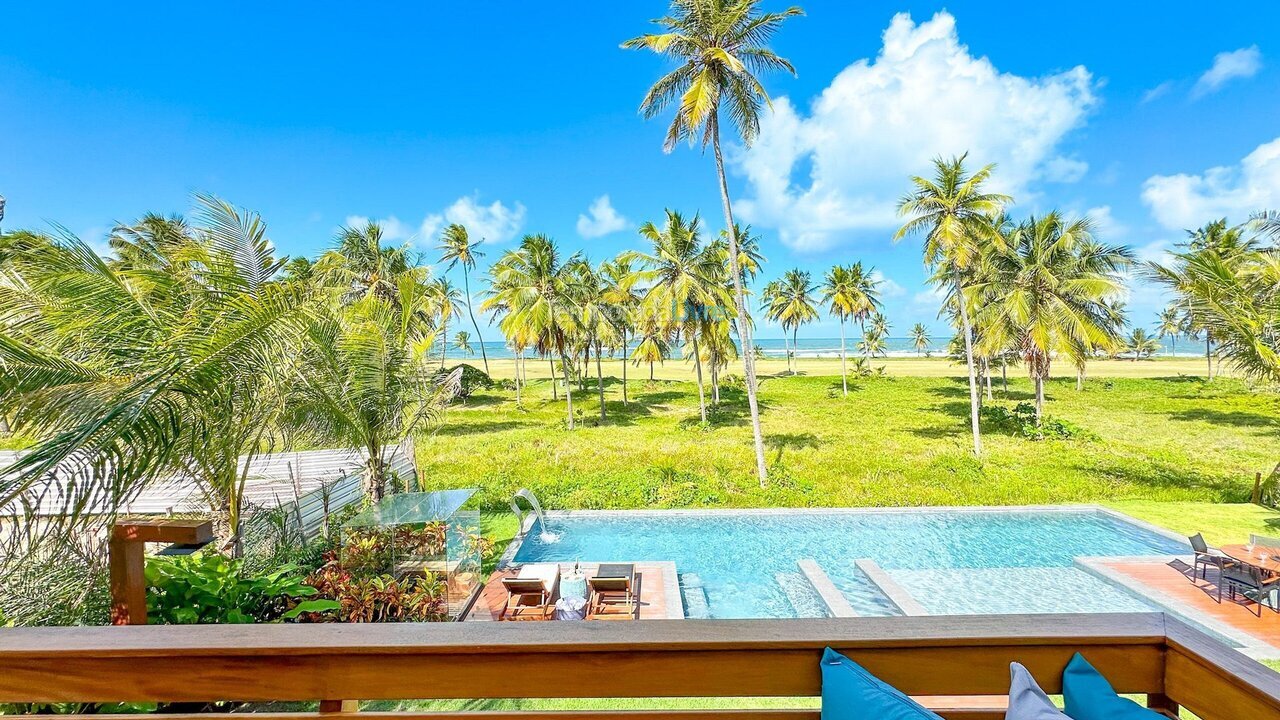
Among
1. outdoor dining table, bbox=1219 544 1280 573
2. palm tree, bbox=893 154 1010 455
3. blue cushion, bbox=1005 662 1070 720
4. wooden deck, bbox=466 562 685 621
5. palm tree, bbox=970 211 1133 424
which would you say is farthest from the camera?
palm tree, bbox=970 211 1133 424

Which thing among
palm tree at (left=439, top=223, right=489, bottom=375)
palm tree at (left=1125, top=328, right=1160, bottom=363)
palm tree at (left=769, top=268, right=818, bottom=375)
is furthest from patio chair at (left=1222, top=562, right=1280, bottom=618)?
palm tree at (left=1125, top=328, right=1160, bottom=363)

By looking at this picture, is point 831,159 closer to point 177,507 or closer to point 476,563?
point 476,563

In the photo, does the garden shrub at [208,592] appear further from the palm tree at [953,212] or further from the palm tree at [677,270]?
the palm tree at [953,212]

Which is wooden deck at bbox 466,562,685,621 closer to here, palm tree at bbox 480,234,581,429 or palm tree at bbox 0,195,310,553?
palm tree at bbox 0,195,310,553

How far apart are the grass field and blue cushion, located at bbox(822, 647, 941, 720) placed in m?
10.2

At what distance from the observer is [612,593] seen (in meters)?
6.80

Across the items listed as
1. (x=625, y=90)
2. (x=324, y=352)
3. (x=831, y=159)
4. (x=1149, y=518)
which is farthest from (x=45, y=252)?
(x=831, y=159)

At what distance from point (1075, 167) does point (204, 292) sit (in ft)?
114

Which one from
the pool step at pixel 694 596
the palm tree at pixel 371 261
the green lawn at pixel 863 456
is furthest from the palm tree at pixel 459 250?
the pool step at pixel 694 596

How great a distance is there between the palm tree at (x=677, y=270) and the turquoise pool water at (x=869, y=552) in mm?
7695

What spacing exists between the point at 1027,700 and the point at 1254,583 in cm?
851

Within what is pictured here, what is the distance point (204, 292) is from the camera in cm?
351

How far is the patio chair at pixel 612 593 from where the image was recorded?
640 cm

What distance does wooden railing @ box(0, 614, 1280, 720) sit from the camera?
1.05 meters
